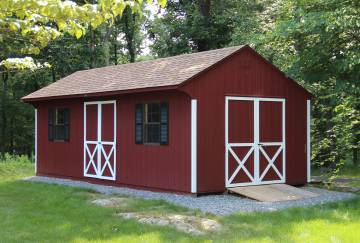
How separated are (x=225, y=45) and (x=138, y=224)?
17.0 meters

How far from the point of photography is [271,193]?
11367 millimetres

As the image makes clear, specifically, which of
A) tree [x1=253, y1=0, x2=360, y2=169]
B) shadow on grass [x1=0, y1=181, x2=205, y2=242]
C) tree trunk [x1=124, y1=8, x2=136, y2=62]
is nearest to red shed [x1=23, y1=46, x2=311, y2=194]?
tree [x1=253, y1=0, x2=360, y2=169]

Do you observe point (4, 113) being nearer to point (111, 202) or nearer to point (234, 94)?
point (234, 94)

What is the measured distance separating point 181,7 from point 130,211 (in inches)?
706

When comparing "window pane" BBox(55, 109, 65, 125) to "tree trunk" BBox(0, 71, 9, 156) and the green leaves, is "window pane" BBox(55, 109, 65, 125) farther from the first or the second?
"tree trunk" BBox(0, 71, 9, 156)

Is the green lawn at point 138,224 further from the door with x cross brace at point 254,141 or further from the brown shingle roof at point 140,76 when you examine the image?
the brown shingle roof at point 140,76

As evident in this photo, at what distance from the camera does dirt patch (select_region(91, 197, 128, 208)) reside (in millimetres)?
9898

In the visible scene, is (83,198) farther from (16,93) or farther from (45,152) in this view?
(16,93)

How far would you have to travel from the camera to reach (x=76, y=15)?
4.05 m

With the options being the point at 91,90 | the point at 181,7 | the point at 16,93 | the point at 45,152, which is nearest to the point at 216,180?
the point at 91,90

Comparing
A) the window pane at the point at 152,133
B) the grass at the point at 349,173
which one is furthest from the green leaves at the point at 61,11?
the grass at the point at 349,173

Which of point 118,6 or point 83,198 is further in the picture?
point 83,198

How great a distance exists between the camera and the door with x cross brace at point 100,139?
13.5 m

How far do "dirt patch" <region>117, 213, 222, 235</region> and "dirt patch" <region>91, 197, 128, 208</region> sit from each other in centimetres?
106
